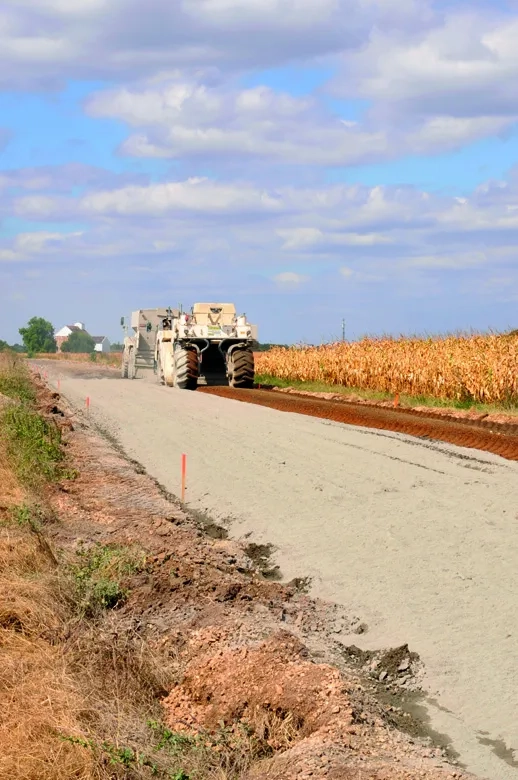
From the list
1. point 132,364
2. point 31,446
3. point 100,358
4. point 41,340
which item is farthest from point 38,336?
point 31,446

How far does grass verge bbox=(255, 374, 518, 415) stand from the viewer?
966 inches

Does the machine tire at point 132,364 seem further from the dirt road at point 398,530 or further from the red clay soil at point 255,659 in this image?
the red clay soil at point 255,659

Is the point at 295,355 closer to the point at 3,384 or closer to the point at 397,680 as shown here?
the point at 3,384

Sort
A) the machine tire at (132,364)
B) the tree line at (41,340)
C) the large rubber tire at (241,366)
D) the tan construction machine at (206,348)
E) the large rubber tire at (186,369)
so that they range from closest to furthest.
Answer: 1. the large rubber tire at (186,369)
2. the tan construction machine at (206,348)
3. the large rubber tire at (241,366)
4. the machine tire at (132,364)
5. the tree line at (41,340)

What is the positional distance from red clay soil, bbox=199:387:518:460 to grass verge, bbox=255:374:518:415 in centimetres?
123

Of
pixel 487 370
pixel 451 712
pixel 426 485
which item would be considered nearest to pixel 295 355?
pixel 487 370

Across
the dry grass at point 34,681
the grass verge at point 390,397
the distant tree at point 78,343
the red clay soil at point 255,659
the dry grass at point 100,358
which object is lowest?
the red clay soil at point 255,659

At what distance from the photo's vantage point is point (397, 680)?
707 centimetres

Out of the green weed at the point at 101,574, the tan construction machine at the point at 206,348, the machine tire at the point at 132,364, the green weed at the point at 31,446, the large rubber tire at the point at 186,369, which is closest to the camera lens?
the green weed at the point at 101,574

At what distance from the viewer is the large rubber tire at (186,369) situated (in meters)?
31.5

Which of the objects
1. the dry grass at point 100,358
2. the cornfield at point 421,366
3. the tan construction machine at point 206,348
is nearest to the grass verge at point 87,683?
the cornfield at point 421,366

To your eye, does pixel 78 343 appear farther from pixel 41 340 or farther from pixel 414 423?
pixel 414 423

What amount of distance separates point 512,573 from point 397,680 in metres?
2.22

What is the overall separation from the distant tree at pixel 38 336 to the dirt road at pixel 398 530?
14914cm
